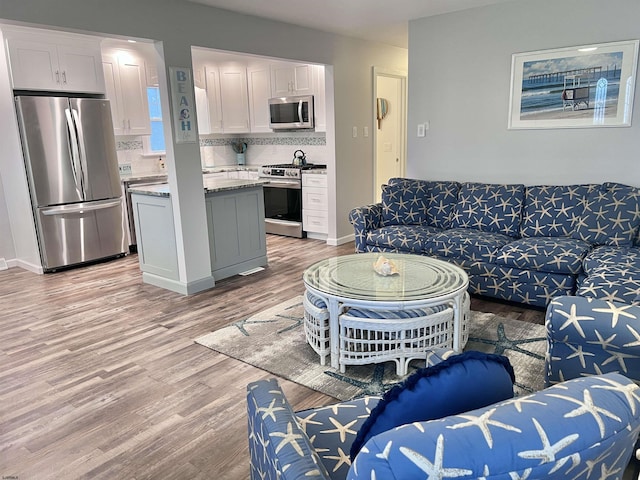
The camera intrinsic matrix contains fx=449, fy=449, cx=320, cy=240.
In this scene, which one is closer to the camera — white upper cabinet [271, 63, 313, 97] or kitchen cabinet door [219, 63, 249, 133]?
white upper cabinet [271, 63, 313, 97]

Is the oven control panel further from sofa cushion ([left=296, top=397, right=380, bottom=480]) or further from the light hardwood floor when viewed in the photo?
sofa cushion ([left=296, top=397, right=380, bottom=480])

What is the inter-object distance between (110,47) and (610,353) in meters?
5.81

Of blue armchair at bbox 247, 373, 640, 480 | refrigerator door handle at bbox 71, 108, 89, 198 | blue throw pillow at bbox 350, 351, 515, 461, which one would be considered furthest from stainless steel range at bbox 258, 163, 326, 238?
blue armchair at bbox 247, 373, 640, 480

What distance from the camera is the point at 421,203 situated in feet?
14.5

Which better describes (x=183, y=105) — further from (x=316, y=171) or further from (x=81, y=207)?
(x=316, y=171)

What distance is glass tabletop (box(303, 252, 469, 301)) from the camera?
2541 millimetres

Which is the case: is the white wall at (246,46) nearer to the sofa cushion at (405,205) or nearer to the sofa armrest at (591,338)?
the sofa cushion at (405,205)

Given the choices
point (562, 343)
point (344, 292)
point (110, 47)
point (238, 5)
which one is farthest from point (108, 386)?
point (110, 47)

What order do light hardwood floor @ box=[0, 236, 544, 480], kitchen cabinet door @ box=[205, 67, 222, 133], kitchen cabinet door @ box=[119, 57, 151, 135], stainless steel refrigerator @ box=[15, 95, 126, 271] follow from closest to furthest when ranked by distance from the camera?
1. light hardwood floor @ box=[0, 236, 544, 480]
2. stainless steel refrigerator @ box=[15, 95, 126, 271]
3. kitchen cabinet door @ box=[119, 57, 151, 135]
4. kitchen cabinet door @ box=[205, 67, 222, 133]

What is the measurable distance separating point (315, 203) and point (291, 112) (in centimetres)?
130

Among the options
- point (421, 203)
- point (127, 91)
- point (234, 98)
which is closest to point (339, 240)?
point (421, 203)

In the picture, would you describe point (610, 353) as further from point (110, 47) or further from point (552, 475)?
point (110, 47)

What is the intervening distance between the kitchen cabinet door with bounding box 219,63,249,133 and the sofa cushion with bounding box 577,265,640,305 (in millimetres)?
5227

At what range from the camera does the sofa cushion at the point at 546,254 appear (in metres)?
3.23
